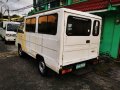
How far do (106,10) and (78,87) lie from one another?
18.3 feet

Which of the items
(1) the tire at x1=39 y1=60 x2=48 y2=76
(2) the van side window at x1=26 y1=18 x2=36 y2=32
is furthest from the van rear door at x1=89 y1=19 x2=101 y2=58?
(2) the van side window at x1=26 y1=18 x2=36 y2=32

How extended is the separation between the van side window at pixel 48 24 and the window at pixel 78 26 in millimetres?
480

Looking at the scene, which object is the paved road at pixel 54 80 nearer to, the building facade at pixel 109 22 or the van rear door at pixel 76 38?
the van rear door at pixel 76 38

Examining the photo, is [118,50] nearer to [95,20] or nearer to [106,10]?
[106,10]

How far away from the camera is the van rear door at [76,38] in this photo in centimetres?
460

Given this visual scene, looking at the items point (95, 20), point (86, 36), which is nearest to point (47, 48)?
point (86, 36)

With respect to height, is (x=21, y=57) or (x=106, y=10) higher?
(x=106, y=10)

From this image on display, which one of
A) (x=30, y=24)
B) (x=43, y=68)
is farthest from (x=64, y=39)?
(x=30, y=24)

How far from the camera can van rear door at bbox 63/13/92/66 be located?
460 cm

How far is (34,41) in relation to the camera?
624 cm

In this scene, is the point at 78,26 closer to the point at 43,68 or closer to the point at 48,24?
the point at 48,24

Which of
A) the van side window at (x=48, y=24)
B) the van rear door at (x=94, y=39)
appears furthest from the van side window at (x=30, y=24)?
the van rear door at (x=94, y=39)

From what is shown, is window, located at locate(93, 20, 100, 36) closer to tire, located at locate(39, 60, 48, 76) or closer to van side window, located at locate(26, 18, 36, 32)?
tire, located at locate(39, 60, 48, 76)

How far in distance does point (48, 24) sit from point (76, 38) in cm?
118
